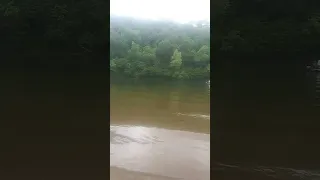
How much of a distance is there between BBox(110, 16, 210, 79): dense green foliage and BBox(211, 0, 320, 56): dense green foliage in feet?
0.42

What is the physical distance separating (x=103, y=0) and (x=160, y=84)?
63cm

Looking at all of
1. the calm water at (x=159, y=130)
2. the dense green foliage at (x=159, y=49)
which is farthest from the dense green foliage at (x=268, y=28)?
the calm water at (x=159, y=130)

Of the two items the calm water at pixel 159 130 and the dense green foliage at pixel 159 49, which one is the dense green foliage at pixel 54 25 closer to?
the dense green foliage at pixel 159 49

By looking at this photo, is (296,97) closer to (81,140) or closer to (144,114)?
(144,114)

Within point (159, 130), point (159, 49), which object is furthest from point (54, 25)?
point (159, 130)

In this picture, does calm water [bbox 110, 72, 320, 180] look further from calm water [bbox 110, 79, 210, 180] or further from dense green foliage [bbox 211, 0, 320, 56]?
dense green foliage [bbox 211, 0, 320, 56]

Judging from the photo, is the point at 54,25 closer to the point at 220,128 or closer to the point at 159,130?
the point at 159,130

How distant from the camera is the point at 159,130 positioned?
6.97ft

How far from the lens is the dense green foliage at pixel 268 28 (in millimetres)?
2023

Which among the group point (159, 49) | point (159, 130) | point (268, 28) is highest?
point (268, 28)

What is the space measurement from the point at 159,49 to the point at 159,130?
0.50 metres

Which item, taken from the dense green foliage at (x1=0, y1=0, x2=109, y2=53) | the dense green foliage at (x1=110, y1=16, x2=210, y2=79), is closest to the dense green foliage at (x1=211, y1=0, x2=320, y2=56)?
the dense green foliage at (x1=110, y1=16, x2=210, y2=79)

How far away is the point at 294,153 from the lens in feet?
6.56

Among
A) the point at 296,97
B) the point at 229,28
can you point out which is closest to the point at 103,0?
the point at 229,28
